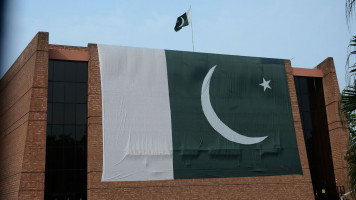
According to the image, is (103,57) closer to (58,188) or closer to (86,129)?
(86,129)

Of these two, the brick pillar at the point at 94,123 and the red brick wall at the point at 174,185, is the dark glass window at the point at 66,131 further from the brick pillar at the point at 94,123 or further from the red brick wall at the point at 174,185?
the red brick wall at the point at 174,185

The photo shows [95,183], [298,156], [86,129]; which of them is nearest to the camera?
[95,183]

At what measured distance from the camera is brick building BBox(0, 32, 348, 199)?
18.2 meters

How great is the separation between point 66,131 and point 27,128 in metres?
1.88

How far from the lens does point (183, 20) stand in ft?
78.6

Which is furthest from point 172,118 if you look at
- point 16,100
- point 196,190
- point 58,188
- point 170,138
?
point 16,100

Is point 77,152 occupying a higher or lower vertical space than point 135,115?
lower

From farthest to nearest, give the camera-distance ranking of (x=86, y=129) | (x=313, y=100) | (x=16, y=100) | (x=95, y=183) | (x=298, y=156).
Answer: (x=313, y=100)
(x=298, y=156)
(x=16, y=100)
(x=86, y=129)
(x=95, y=183)

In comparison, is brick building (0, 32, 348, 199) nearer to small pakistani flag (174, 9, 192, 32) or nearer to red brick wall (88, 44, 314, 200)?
red brick wall (88, 44, 314, 200)

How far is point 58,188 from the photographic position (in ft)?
60.5

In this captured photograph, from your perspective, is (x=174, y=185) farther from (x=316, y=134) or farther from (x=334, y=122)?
(x=334, y=122)

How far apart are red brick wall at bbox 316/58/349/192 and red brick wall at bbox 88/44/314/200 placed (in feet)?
7.72

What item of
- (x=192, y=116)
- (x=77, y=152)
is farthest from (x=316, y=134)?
(x=77, y=152)

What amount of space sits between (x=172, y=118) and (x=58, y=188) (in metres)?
6.68
